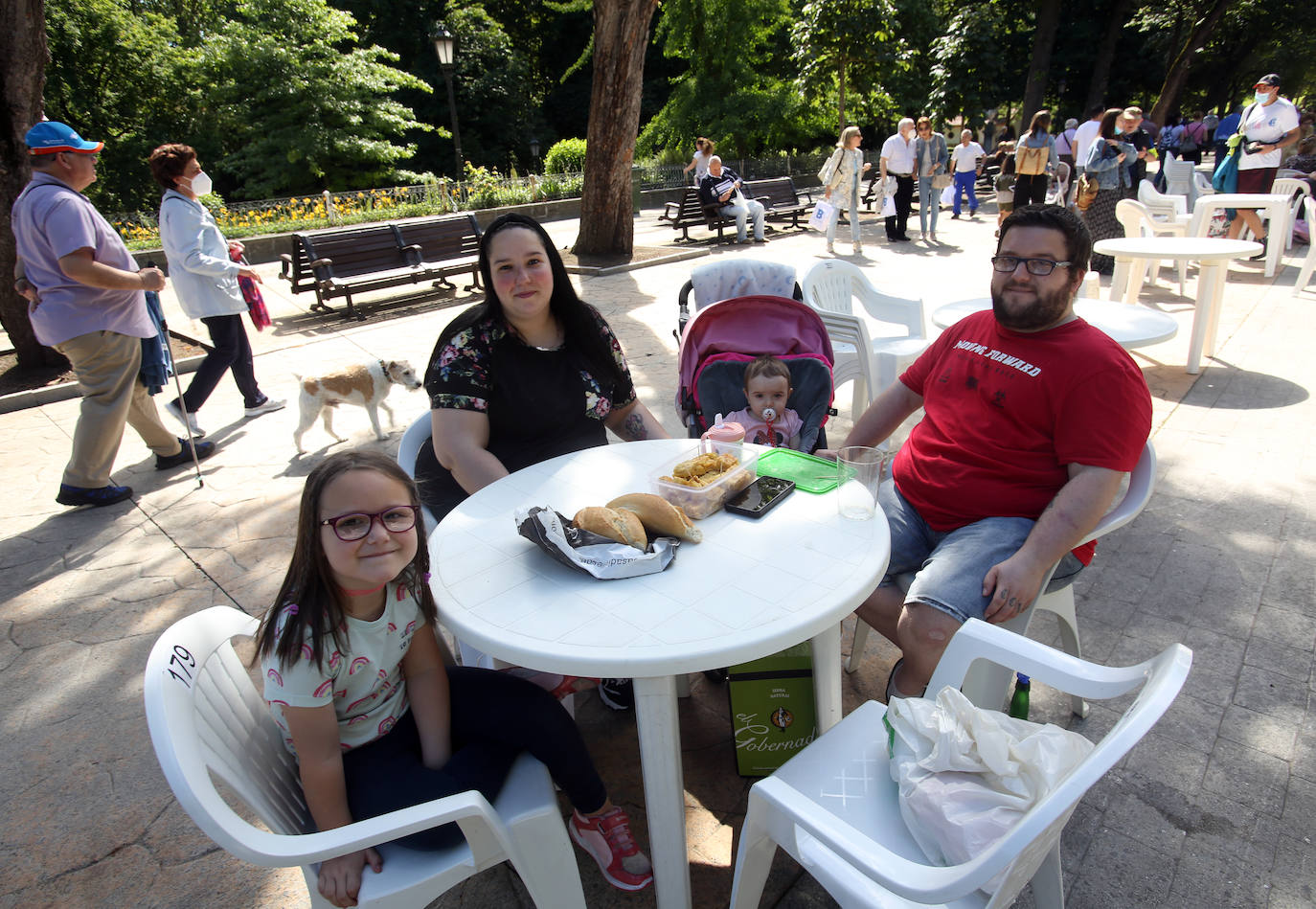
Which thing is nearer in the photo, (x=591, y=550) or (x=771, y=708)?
(x=591, y=550)

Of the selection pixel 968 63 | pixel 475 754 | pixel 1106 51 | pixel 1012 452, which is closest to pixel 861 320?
pixel 1012 452

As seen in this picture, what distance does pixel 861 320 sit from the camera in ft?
12.8

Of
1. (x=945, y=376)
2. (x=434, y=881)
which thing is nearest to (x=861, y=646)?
(x=945, y=376)

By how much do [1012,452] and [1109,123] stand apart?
7.88 metres

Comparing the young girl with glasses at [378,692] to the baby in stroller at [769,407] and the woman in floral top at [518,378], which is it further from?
the baby in stroller at [769,407]

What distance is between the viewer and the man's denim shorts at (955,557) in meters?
2.00

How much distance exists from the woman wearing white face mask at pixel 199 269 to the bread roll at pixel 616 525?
13.2 feet

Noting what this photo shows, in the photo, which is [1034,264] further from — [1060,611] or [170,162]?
[170,162]

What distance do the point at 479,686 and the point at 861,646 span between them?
1.46 metres

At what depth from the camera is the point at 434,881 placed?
1.43 metres

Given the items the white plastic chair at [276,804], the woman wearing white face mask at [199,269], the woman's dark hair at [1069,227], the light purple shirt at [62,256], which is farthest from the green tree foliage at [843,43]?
the white plastic chair at [276,804]

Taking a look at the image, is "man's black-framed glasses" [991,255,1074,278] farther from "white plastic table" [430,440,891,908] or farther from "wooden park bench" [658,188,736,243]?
"wooden park bench" [658,188,736,243]

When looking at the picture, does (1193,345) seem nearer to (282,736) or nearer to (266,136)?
(282,736)

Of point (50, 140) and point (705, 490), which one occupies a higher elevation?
point (50, 140)
